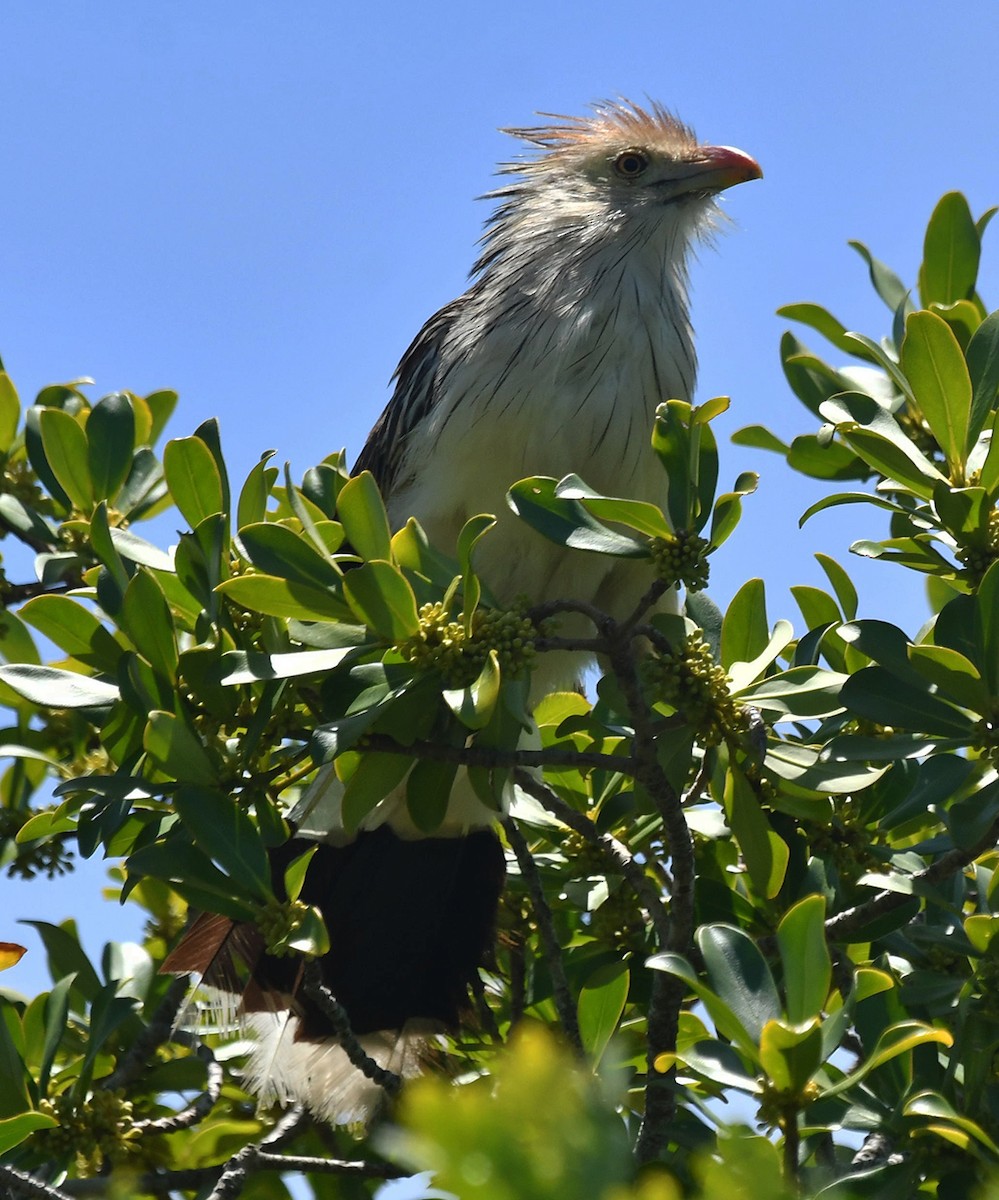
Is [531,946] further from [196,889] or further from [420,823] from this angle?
[196,889]

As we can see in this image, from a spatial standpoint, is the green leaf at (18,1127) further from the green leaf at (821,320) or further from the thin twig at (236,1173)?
the green leaf at (821,320)

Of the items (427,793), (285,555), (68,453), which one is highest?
(68,453)

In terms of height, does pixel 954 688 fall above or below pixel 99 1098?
above

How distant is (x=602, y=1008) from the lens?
2.77 meters

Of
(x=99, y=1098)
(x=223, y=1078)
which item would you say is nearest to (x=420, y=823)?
(x=99, y=1098)

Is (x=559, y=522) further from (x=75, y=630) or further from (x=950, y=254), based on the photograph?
(x=950, y=254)

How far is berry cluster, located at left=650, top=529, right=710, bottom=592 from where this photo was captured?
8.38 feet

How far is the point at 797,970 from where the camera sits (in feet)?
6.06

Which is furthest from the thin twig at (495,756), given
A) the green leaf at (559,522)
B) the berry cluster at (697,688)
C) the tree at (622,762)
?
the green leaf at (559,522)

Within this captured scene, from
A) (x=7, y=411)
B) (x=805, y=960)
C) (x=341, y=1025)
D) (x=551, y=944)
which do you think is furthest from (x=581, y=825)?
(x=7, y=411)

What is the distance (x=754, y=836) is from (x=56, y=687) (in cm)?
144

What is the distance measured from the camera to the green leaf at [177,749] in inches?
95.2

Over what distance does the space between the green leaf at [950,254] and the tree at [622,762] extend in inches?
5.6

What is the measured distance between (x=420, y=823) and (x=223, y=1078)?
128 cm
